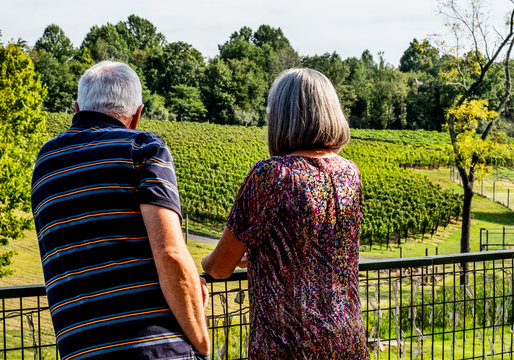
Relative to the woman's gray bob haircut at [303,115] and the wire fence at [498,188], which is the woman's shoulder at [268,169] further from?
the wire fence at [498,188]

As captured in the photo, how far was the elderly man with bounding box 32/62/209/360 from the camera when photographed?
5.08 ft

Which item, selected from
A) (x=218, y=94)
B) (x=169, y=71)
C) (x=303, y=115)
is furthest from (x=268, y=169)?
(x=169, y=71)

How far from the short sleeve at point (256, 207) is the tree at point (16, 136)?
14.0 m

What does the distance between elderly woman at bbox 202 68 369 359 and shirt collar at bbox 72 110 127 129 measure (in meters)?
0.48

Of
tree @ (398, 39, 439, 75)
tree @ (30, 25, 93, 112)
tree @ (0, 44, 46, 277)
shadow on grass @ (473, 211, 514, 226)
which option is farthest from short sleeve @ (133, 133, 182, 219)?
tree @ (30, 25, 93, 112)

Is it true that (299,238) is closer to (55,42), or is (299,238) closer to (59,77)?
(59,77)

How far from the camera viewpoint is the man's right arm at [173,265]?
5.07ft

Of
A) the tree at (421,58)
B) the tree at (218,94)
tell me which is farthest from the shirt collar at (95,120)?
the tree at (218,94)

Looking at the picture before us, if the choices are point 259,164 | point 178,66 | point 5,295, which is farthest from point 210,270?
point 178,66

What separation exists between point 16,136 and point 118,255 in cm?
1642

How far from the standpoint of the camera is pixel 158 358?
5.09ft

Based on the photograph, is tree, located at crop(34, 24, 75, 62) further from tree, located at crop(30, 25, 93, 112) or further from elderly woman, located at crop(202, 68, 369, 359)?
elderly woman, located at crop(202, 68, 369, 359)

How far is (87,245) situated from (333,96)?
3.16 feet

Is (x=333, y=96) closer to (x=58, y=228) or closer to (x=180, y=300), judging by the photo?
(x=180, y=300)
